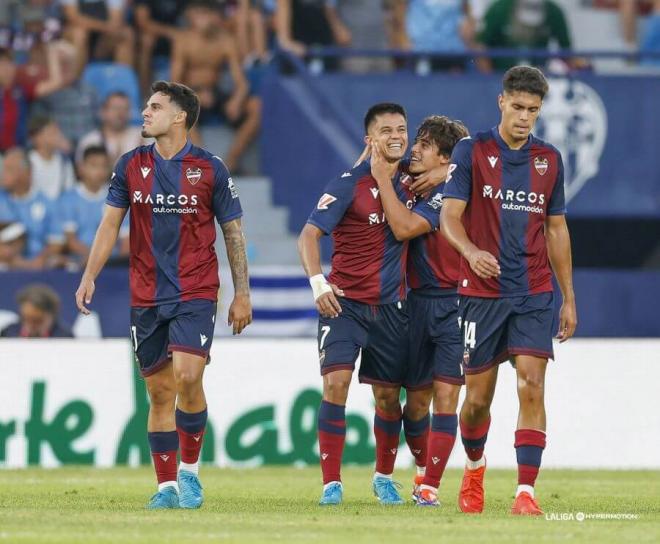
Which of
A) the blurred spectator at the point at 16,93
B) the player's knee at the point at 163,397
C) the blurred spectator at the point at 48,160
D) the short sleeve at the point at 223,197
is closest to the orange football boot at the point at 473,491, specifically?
the player's knee at the point at 163,397

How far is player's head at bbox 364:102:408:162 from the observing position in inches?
397

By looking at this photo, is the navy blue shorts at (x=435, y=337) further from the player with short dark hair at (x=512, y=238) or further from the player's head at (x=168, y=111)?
the player's head at (x=168, y=111)

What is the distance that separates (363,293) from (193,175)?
124cm

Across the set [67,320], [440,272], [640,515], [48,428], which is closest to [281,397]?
[48,428]

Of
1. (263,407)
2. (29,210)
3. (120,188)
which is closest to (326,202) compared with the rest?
(120,188)

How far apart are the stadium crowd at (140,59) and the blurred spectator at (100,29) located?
11 millimetres

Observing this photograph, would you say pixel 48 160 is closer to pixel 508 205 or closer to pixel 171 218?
pixel 171 218

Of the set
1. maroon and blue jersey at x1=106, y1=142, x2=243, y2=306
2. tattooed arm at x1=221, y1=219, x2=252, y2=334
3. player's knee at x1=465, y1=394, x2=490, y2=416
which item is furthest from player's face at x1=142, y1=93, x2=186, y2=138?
player's knee at x1=465, y1=394, x2=490, y2=416

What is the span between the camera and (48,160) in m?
18.7

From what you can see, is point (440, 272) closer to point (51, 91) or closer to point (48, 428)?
point (48, 428)

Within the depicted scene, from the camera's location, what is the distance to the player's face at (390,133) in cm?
1009

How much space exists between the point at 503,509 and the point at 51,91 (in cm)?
1072

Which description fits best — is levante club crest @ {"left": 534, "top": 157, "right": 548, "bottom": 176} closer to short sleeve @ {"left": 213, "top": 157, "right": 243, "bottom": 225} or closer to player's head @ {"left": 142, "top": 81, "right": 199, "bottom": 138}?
short sleeve @ {"left": 213, "top": 157, "right": 243, "bottom": 225}

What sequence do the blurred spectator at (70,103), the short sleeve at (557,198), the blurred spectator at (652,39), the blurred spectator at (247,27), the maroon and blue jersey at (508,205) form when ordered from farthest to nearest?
the blurred spectator at (652,39) < the blurred spectator at (247,27) < the blurred spectator at (70,103) < the short sleeve at (557,198) < the maroon and blue jersey at (508,205)
